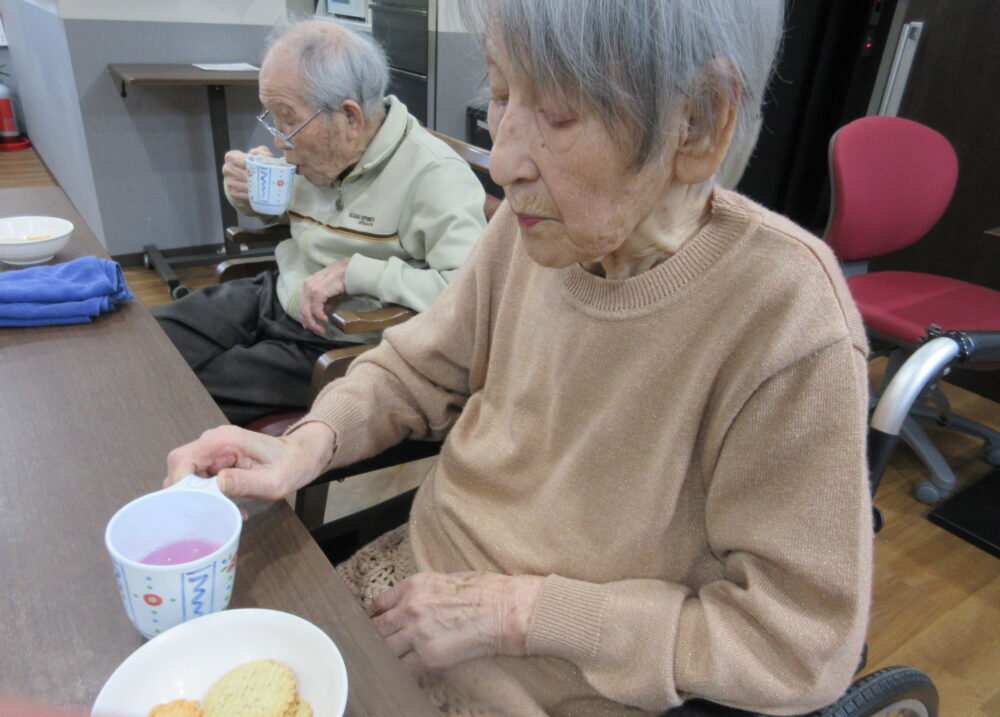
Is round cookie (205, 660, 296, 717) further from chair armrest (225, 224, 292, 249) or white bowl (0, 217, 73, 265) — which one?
chair armrest (225, 224, 292, 249)

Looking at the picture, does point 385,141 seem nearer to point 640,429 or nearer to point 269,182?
point 269,182

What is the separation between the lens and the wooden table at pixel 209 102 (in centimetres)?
285

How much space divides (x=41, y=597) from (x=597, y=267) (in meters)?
0.64

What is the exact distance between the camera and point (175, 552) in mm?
624

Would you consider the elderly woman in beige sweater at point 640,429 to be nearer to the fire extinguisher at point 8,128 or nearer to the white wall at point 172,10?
the white wall at point 172,10

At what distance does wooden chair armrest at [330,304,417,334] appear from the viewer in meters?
1.39

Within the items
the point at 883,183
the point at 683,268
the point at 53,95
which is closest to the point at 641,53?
the point at 683,268

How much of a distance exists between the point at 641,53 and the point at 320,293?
1098mm

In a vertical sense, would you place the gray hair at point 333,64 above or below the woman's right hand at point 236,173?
above

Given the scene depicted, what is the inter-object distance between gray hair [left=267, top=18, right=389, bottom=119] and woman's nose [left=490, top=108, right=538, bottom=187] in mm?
983

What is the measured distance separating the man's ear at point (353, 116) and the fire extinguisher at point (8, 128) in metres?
4.92

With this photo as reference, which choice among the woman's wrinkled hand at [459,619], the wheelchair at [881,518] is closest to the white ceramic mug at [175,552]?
the woman's wrinkled hand at [459,619]

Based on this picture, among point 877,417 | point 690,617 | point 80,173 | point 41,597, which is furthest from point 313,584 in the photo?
point 80,173

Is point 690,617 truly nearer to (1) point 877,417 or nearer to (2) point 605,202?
(2) point 605,202
